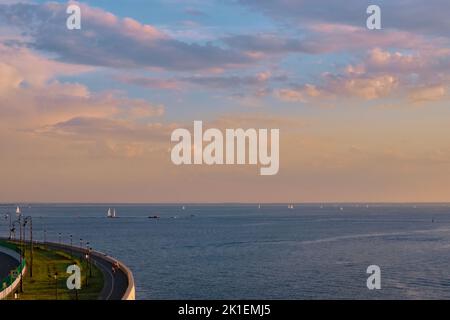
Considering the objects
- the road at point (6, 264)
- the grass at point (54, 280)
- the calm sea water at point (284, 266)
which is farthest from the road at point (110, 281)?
the road at point (6, 264)

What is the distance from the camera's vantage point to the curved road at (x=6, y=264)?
255ft

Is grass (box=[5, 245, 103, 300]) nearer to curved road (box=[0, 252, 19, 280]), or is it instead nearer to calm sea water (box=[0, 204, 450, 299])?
curved road (box=[0, 252, 19, 280])

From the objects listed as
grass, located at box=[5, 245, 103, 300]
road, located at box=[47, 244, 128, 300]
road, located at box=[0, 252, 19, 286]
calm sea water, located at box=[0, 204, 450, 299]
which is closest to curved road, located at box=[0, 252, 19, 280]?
road, located at box=[0, 252, 19, 286]

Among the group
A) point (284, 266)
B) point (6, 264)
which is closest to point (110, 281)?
point (6, 264)

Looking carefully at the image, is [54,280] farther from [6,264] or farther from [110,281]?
[6,264]

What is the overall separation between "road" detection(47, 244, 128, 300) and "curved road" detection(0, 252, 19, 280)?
1202cm

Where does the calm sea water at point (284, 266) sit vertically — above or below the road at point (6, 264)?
below

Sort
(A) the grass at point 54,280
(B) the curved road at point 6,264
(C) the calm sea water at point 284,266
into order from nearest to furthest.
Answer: (A) the grass at point 54,280
(B) the curved road at point 6,264
(C) the calm sea water at point 284,266

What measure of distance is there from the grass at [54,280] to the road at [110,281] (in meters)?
0.77

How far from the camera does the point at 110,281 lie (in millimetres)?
69312

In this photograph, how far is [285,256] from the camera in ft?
413

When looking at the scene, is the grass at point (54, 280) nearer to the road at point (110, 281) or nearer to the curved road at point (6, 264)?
the road at point (110, 281)

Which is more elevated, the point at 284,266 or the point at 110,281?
the point at 110,281
